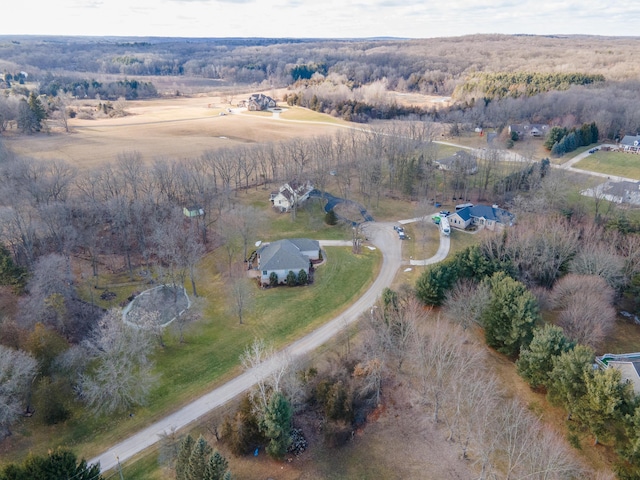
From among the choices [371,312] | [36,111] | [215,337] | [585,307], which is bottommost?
[215,337]

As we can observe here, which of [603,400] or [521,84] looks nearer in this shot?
[603,400]

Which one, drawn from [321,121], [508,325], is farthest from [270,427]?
[321,121]

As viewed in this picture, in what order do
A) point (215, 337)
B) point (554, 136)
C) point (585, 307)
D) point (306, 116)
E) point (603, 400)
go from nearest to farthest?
point (603, 400), point (585, 307), point (215, 337), point (554, 136), point (306, 116)

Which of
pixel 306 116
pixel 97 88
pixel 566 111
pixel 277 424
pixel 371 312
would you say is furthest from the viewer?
pixel 97 88

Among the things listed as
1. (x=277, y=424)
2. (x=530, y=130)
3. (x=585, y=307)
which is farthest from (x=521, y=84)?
(x=277, y=424)

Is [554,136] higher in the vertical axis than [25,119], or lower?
lower

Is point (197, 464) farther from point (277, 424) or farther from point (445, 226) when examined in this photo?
point (445, 226)

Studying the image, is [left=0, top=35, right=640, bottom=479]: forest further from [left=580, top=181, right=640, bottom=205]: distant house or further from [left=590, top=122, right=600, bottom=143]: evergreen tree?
[left=590, top=122, right=600, bottom=143]: evergreen tree
